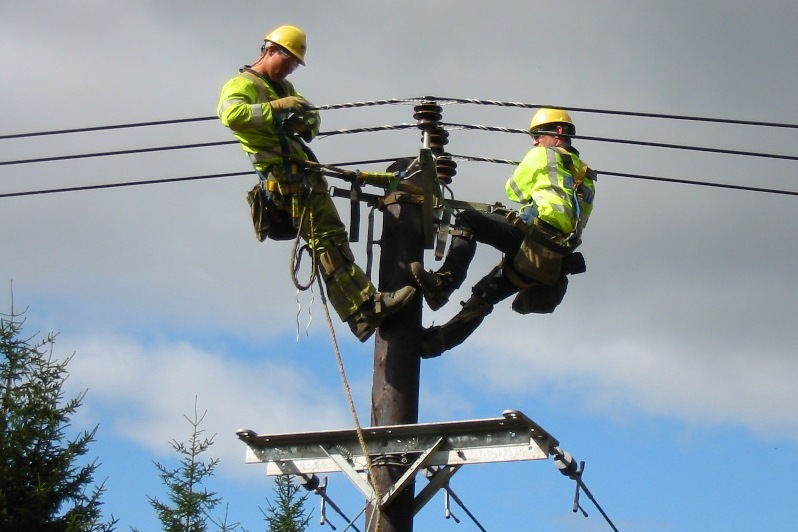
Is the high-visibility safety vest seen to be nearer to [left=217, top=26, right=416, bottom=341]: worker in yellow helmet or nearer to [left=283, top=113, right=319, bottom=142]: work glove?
[left=217, top=26, right=416, bottom=341]: worker in yellow helmet

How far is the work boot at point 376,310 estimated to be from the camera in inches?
356

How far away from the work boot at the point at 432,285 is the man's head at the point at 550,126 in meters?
1.58

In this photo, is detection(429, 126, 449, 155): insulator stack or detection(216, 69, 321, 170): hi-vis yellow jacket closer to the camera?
detection(216, 69, 321, 170): hi-vis yellow jacket

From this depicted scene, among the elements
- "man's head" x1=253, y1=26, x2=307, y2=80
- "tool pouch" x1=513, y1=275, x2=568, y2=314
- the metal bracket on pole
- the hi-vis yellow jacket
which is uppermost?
"man's head" x1=253, y1=26, x2=307, y2=80

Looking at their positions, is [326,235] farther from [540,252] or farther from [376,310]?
[540,252]

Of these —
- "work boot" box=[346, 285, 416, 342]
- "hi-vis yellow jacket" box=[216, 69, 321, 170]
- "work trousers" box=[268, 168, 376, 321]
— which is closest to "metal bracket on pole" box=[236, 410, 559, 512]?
"work boot" box=[346, 285, 416, 342]

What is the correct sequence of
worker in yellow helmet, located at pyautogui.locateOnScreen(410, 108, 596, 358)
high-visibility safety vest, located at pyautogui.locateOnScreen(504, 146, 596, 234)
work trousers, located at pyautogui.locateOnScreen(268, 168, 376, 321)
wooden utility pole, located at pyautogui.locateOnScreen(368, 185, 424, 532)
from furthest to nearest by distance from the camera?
high-visibility safety vest, located at pyautogui.locateOnScreen(504, 146, 596, 234) < worker in yellow helmet, located at pyautogui.locateOnScreen(410, 108, 596, 358) < work trousers, located at pyautogui.locateOnScreen(268, 168, 376, 321) < wooden utility pole, located at pyautogui.locateOnScreen(368, 185, 424, 532)

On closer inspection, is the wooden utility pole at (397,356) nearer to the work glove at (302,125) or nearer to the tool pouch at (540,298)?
the work glove at (302,125)

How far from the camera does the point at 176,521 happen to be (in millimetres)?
13531

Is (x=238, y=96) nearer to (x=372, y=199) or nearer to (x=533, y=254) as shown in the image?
(x=372, y=199)

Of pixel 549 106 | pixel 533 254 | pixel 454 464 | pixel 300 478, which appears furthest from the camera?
pixel 549 106

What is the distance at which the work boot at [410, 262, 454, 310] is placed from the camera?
9086mm

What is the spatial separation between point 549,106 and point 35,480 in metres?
6.29

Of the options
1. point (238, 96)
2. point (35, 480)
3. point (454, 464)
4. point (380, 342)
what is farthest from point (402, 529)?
point (35, 480)
